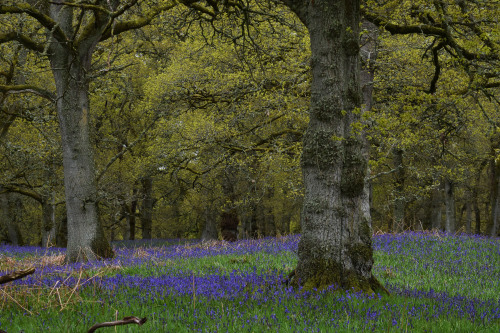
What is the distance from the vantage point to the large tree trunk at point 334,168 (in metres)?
5.54

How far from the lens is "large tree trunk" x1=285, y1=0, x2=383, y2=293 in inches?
218

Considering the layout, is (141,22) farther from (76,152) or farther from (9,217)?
(9,217)

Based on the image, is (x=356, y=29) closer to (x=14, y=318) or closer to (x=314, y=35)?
(x=314, y=35)

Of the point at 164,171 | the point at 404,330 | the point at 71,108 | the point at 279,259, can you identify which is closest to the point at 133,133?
the point at 164,171

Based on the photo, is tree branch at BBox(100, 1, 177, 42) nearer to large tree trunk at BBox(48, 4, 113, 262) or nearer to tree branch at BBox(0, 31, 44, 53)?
large tree trunk at BBox(48, 4, 113, 262)

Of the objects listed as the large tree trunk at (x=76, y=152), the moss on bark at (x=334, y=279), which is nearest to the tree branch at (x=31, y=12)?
the large tree trunk at (x=76, y=152)

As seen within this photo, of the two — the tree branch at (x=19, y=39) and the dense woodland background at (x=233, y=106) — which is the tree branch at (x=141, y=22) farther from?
the tree branch at (x=19, y=39)

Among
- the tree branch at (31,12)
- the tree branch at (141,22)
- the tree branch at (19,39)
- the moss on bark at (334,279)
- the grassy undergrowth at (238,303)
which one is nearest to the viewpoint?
the grassy undergrowth at (238,303)

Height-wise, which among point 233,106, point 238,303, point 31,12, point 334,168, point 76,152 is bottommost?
point 238,303

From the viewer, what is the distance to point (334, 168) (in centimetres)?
564

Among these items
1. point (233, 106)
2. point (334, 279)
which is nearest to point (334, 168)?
point (334, 279)

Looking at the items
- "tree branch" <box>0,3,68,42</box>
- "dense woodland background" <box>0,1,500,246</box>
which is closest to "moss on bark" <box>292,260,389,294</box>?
"dense woodland background" <box>0,1,500,246</box>

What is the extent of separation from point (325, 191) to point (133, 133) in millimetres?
22737

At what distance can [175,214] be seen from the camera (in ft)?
111
